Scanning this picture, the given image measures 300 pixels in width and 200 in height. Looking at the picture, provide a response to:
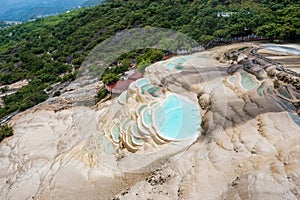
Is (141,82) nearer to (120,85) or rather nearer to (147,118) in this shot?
(120,85)

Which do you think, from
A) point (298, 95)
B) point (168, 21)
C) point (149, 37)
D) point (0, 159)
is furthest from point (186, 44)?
point (0, 159)

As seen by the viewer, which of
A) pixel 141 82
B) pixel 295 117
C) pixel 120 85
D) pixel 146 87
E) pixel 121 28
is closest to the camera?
pixel 295 117

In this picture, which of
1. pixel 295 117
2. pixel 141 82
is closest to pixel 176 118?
pixel 295 117

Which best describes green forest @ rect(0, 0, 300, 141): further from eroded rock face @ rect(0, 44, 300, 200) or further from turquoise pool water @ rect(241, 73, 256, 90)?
turquoise pool water @ rect(241, 73, 256, 90)

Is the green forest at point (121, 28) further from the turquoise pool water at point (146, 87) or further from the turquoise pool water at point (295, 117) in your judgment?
the turquoise pool water at point (295, 117)

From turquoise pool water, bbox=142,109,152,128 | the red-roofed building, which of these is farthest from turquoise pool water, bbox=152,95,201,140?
the red-roofed building

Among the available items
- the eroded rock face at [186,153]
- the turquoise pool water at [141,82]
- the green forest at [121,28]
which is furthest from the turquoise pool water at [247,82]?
the green forest at [121,28]
